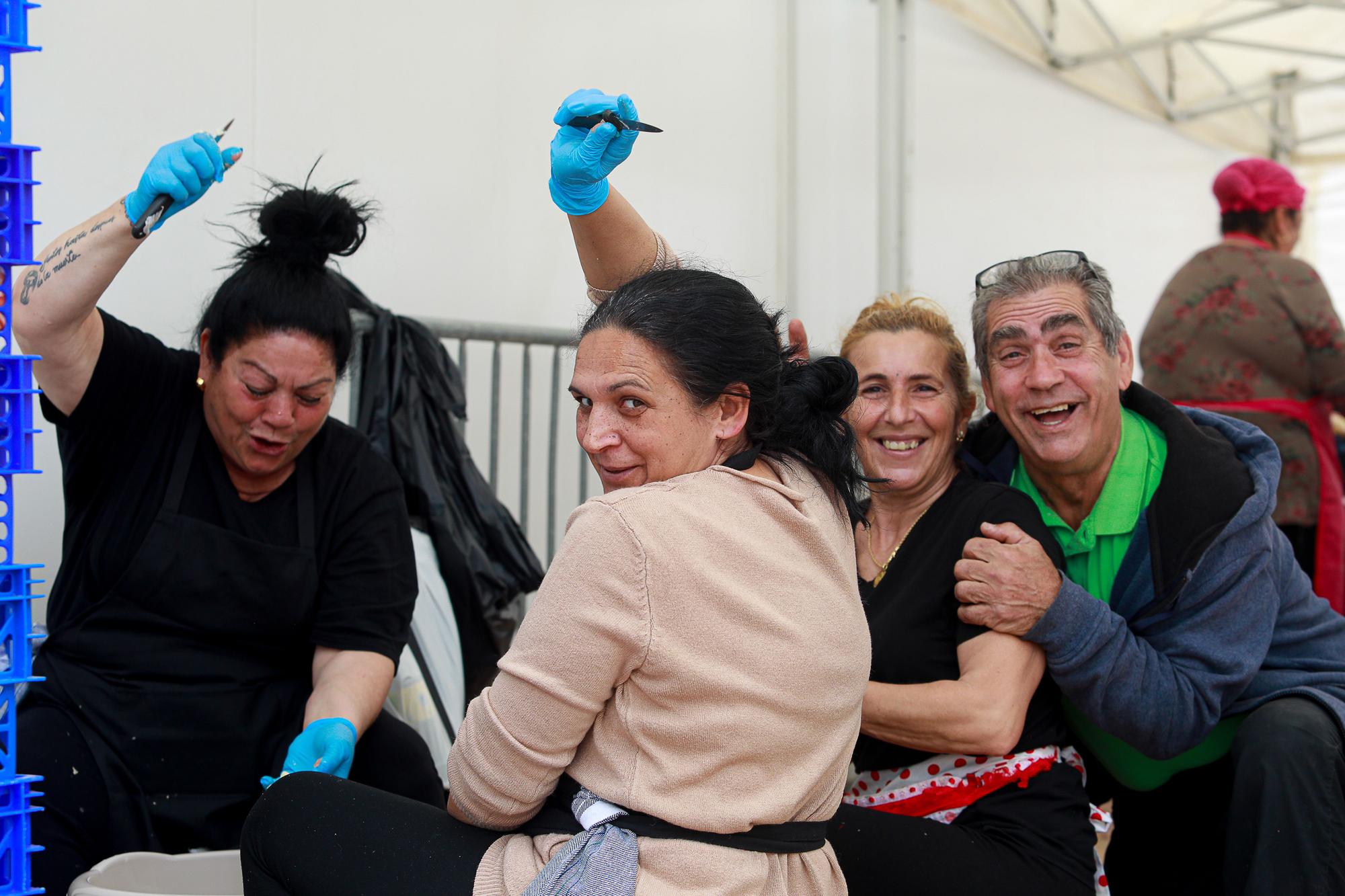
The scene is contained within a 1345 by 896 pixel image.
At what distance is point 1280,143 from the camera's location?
705 centimetres

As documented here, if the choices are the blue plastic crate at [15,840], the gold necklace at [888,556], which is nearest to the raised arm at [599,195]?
the gold necklace at [888,556]

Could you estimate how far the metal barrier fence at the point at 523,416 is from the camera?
3330mm

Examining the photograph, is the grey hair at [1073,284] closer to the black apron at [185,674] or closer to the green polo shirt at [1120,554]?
the green polo shirt at [1120,554]

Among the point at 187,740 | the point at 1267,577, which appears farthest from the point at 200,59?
the point at 1267,577

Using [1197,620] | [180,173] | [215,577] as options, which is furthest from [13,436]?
[1197,620]

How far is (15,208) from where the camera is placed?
1.38 meters

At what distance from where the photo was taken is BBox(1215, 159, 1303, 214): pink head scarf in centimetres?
362

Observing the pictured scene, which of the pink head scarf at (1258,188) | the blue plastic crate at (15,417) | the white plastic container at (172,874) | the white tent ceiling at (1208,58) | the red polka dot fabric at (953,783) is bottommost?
the white plastic container at (172,874)

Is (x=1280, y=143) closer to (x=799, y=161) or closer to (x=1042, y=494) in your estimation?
(x=799, y=161)

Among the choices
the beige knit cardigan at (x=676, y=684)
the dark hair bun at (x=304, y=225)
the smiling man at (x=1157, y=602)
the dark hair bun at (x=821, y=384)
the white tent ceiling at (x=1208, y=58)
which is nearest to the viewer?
the beige knit cardigan at (x=676, y=684)

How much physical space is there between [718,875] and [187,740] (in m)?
1.19

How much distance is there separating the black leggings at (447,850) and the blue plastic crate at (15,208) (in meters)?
0.74

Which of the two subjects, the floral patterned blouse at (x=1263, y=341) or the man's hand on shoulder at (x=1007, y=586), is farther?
the floral patterned blouse at (x=1263, y=341)

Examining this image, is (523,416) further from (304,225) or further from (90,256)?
(90,256)
